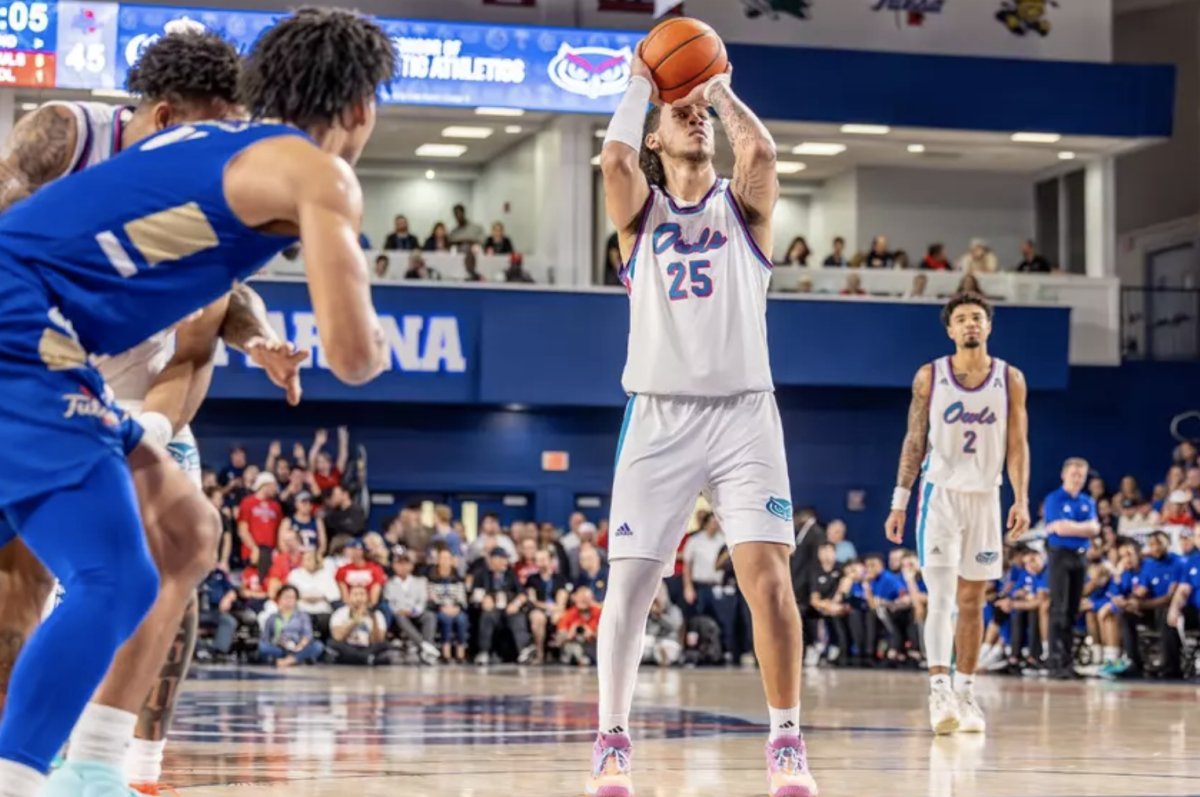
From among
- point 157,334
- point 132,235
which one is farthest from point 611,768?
point 132,235

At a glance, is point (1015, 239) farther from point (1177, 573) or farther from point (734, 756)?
point (734, 756)

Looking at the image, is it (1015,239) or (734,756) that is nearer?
(734,756)

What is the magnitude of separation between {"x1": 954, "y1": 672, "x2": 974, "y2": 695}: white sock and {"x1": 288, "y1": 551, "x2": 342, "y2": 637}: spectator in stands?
949 centimetres

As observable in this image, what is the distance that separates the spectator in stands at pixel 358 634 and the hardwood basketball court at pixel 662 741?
353cm

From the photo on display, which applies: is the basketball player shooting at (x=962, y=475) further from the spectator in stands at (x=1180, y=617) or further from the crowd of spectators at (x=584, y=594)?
the spectator in stands at (x=1180, y=617)

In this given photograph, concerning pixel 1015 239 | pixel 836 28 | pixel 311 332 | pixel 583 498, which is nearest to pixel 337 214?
pixel 311 332

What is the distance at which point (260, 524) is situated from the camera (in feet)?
60.1

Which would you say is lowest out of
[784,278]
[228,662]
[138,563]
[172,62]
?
[228,662]

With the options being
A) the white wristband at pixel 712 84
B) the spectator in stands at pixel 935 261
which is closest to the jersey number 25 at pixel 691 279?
the white wristband at pixel 712 84

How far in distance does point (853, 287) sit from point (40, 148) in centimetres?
1961

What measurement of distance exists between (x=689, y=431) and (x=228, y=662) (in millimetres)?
11759

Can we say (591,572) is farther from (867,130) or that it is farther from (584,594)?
(867,130)

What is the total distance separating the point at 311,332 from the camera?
21656 mm

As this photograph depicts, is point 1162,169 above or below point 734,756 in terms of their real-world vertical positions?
above
